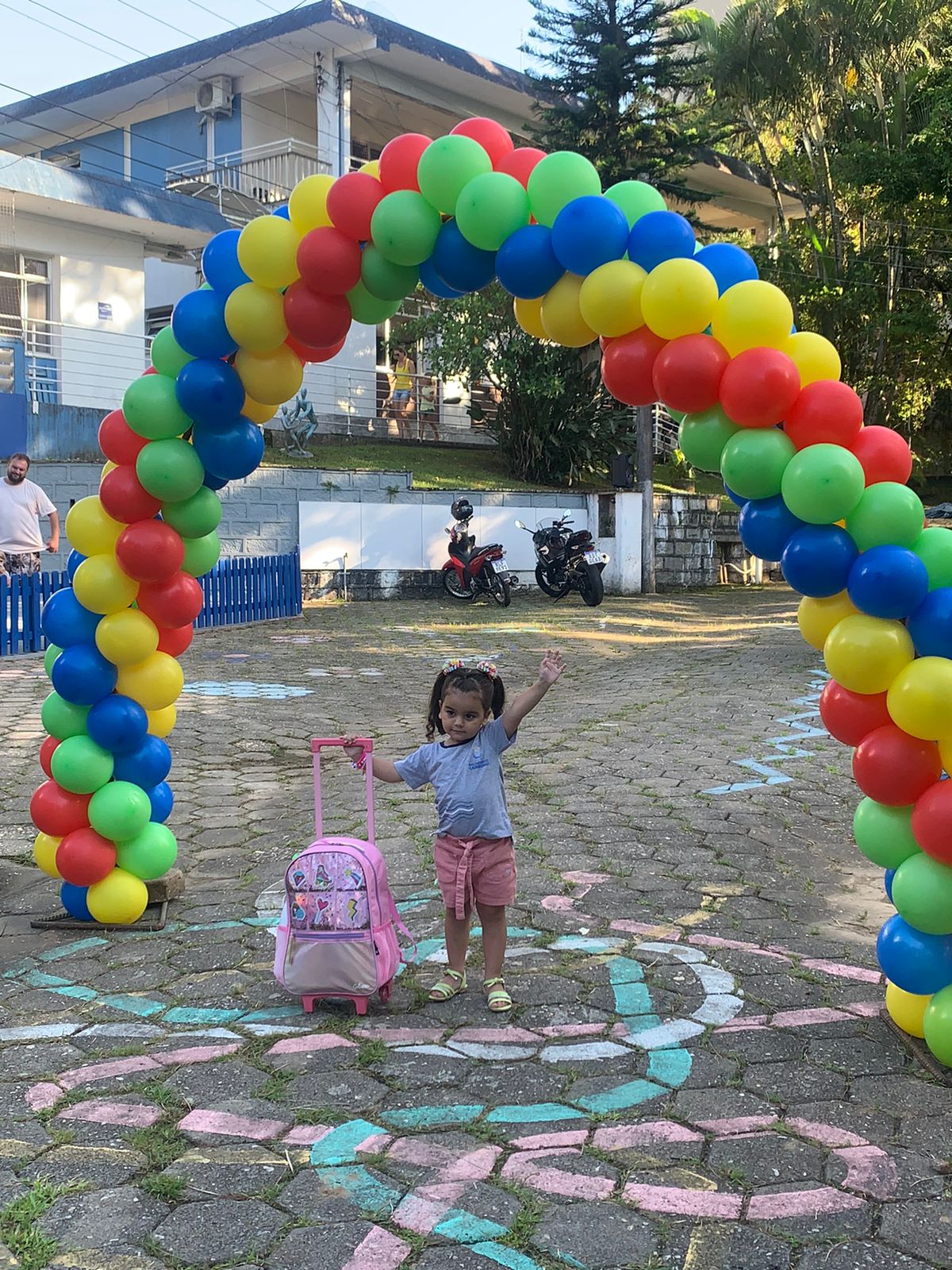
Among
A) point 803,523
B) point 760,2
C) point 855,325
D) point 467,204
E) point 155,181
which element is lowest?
point 803,523

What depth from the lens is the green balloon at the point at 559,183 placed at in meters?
3.74

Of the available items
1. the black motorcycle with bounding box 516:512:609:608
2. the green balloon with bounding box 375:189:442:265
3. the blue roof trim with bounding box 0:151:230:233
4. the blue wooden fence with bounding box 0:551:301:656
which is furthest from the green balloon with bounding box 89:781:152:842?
the blue roof trim with bounding box 0:151:230:233

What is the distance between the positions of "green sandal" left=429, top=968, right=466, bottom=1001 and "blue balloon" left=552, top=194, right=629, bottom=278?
2.37 m

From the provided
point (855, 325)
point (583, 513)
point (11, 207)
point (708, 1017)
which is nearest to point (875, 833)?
point (708, 1017)

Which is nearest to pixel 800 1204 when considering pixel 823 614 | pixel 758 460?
pixel 823 614

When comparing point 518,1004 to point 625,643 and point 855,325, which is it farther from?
point 855,325

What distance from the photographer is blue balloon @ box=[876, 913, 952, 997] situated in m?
3.35

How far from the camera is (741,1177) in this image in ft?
9.08

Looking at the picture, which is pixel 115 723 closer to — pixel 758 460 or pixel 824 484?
pixel 758 460

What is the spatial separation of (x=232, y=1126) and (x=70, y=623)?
230 centimetres

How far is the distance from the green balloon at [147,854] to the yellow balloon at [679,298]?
281cm

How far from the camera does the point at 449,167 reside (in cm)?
386

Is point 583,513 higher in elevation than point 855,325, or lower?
lower

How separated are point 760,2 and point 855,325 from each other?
21.2 ft
